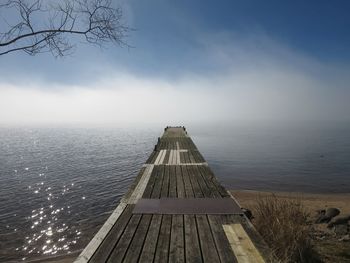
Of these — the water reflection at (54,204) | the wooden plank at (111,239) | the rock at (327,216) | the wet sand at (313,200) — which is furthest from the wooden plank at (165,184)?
the rock at (327,216)

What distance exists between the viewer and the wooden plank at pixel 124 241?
15.1ft

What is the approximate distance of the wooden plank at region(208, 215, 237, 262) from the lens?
181 inches

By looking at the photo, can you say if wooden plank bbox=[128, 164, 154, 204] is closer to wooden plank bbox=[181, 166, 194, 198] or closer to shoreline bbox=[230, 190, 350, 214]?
wooden plank bbox=[181, 166, 194, 198]

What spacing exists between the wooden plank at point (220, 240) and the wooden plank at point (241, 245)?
0.08 meters

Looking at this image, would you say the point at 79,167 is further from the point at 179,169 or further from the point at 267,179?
the point at 179,169

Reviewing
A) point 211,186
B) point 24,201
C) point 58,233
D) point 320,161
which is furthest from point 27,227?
point 320,161

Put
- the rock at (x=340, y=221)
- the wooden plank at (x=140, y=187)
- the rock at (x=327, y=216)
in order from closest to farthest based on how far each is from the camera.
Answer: the wooden plank at (x=140, y=187), the rock at (x=340, y=221), the rock at (x=327, y=216)

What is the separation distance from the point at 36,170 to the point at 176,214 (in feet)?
107

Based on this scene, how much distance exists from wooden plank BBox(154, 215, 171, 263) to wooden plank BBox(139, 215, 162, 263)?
0.07 metres

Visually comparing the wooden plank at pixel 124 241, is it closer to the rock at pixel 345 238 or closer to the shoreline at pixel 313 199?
the rock at pixel 345 238

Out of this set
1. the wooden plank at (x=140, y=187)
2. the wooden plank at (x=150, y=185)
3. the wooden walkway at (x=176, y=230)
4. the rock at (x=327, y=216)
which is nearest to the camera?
the wooden walkway at (x=176, y=230)

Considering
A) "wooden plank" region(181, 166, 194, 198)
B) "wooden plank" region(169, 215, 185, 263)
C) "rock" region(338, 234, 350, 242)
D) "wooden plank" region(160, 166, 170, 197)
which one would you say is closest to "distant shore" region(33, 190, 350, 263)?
"rock" region(338, 234, 350, 242)

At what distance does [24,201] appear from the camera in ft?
69.8


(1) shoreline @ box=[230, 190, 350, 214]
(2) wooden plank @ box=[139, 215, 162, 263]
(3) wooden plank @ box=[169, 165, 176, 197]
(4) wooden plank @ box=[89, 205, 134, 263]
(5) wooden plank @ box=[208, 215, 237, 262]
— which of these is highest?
(3) wooden plank @ box=[169, 165, 176, 197]
